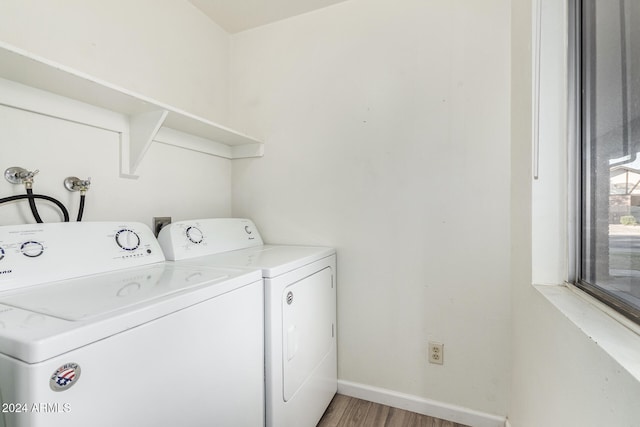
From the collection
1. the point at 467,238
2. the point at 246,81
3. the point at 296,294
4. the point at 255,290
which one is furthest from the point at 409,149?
the point at 246,81

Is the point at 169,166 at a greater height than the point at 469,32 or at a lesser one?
lesser

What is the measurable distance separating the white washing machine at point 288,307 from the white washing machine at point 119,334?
2.7 inches

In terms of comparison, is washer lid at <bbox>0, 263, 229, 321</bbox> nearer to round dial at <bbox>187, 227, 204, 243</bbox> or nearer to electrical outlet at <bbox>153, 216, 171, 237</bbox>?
round dial at <bbox>187, 227, 204, 243</bbox>

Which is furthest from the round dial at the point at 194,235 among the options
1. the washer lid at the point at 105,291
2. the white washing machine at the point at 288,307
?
the washer lid at the point at 105,291

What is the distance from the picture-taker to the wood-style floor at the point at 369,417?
4.85 ft

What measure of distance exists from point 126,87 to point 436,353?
2066 millimetres

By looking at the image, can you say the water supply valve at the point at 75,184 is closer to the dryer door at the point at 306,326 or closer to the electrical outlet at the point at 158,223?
the electrical outlet at the point at 158,223

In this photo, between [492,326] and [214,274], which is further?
[492,326]

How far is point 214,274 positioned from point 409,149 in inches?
46.4

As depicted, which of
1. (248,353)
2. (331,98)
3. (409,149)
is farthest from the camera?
(331,98)

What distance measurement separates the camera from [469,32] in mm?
1488

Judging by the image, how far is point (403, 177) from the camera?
1.60m

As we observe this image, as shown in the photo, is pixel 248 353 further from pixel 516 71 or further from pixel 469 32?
pixel 469 32

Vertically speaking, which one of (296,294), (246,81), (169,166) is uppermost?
(246,81)
